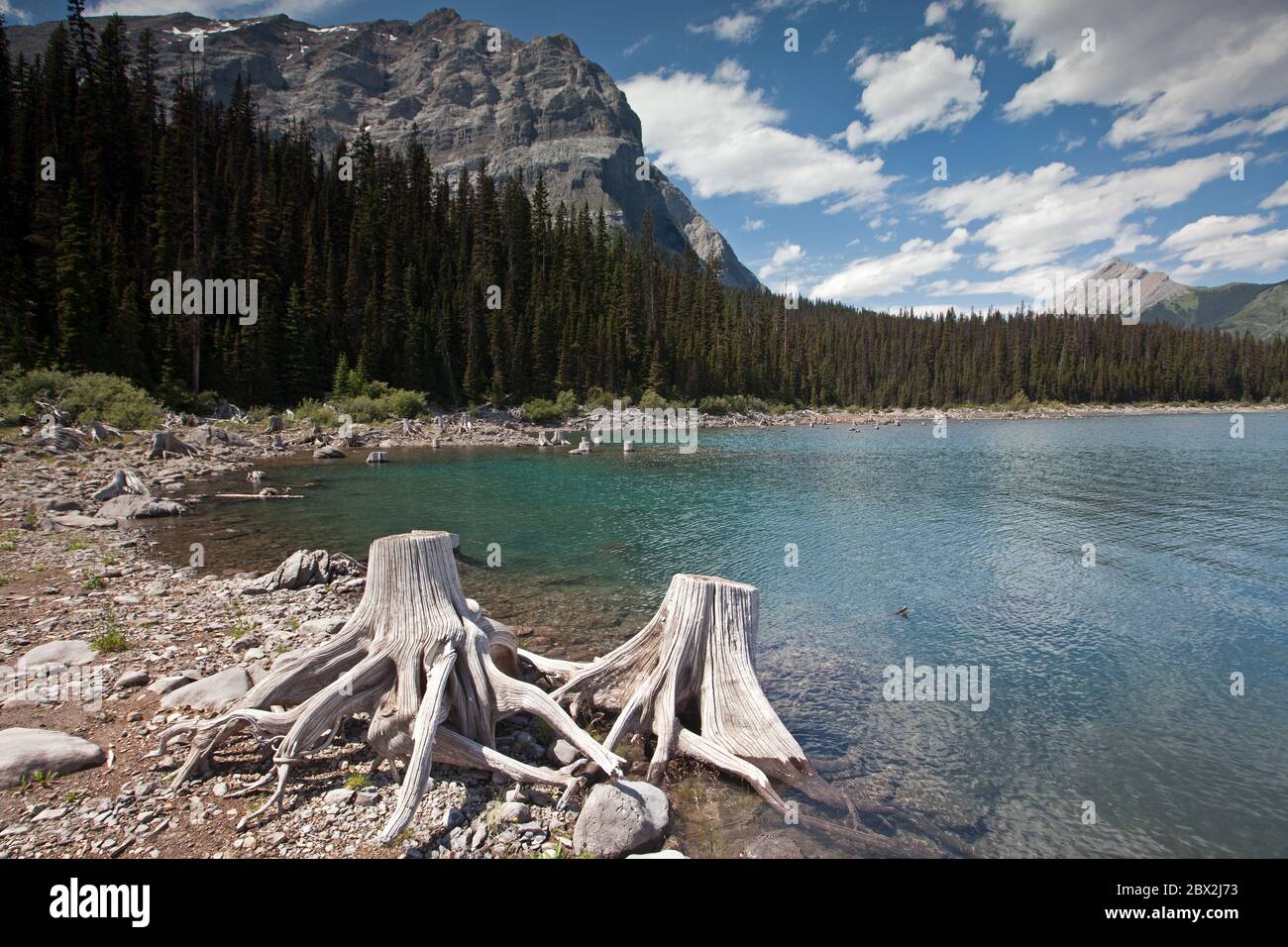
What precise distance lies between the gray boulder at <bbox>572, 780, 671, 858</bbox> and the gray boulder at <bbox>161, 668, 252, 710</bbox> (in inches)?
178

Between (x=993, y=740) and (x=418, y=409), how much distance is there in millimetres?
60542

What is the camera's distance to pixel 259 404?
5366 centimetres

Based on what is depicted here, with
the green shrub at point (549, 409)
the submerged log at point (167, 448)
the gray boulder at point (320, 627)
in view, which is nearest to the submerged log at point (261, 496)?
the submerged log at point (167, 448)

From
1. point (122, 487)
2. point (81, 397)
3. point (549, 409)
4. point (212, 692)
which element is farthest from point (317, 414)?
point (212, 692)

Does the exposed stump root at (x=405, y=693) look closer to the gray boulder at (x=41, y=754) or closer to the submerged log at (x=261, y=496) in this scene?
the gray boulder at (x=41, y=754)

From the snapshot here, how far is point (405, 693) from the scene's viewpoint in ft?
19.4

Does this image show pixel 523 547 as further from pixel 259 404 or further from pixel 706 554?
pixel 259 404

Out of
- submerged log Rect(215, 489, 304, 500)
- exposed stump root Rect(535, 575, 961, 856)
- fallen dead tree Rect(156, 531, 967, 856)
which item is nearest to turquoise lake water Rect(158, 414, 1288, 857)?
submerged log Rect(215, 489, 304, 500)

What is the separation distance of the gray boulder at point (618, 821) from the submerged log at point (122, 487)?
2208 centimetres

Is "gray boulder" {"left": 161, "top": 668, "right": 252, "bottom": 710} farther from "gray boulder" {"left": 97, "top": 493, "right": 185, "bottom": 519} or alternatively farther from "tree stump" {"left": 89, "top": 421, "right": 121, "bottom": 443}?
"tree stump" {"left": 89, "top": 421, "right": 121, "bottom": 443}

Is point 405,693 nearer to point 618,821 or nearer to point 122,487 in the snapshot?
point 618,821

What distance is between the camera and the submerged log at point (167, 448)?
3091 cm

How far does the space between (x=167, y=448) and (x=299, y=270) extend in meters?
45.7
